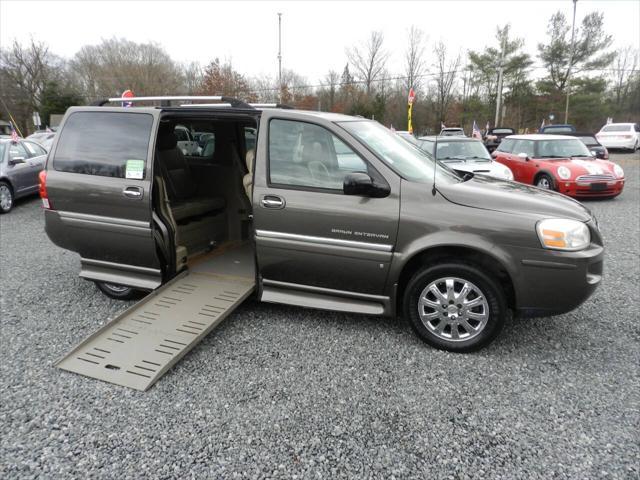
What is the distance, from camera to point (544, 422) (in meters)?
2.54

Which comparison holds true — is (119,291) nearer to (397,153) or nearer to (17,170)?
(397,153)

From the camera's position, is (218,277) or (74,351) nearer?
(74,351)

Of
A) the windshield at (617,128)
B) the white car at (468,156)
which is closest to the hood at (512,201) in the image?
the white car at (468,156)

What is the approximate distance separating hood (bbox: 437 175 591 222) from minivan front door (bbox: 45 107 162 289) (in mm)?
2647

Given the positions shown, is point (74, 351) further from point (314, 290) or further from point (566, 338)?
point (566, 338)

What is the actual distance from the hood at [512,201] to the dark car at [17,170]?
985 cm

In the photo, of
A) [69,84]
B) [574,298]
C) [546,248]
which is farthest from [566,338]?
[69,84]

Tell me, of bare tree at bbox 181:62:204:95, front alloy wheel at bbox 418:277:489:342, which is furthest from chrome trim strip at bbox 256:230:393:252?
bare tree at bbox 181:62:204:95

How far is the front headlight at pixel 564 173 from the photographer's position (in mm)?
9125

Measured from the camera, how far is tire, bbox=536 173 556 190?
931 centimetres

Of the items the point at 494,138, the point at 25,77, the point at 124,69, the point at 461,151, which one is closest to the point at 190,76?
the point at 124,69

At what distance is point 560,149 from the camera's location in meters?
9.95

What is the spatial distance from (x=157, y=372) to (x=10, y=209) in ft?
28.6

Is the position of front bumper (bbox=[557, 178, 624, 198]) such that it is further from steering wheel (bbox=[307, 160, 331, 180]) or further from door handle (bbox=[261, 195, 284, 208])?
door handle (bbox=[261, 195, 284, 208])
